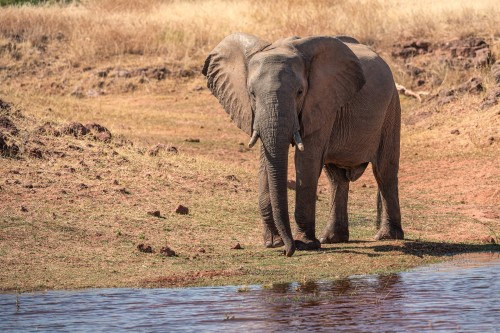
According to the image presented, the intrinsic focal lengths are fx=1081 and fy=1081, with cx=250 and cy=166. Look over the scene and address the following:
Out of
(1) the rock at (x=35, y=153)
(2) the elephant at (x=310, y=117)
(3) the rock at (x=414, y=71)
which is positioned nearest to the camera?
(2) the elephant at (x=310, y=117)

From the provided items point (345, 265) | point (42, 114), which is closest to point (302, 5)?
point (42, 114)

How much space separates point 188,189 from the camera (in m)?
14.5

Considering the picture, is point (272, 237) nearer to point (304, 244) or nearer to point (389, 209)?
point (304, 244)

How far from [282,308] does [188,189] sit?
6.09 metres

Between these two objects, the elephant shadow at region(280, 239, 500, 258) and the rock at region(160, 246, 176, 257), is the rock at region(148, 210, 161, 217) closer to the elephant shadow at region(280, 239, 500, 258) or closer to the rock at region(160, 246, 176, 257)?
the rock at region(160, 246, 176, 257)

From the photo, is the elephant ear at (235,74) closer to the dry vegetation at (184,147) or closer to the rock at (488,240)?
the dry vegetation at (184,147)

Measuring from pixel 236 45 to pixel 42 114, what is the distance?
24.4ft

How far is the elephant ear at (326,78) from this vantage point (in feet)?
35.1

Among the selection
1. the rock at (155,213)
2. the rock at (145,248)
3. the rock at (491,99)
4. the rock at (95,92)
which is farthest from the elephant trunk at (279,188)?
the rock at (95,92)

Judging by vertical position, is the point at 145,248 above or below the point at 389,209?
below

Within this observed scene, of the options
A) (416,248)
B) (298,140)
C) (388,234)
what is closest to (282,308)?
(298,140)

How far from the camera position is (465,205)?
15242 millimetres

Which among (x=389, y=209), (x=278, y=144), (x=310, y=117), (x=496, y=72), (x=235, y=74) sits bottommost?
(x=389, y=209)

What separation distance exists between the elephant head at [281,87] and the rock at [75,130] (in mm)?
4973
